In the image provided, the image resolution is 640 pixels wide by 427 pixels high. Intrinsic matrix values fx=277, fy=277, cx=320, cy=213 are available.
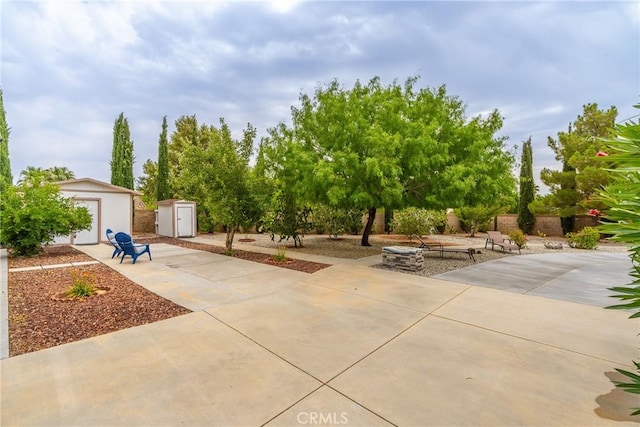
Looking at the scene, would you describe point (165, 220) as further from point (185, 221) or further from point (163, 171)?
point (163, 171)

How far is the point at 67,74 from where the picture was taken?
9055 millimetres

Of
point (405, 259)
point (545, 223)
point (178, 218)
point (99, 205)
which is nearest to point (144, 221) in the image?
point (178, 218)

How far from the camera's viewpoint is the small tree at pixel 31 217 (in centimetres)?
908

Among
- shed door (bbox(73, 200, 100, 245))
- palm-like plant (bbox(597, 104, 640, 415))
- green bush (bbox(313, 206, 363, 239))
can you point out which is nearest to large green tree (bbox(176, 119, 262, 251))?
green bush (bbox(313, 206, 363, 239))

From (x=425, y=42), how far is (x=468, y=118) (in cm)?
378

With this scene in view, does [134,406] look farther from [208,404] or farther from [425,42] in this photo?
[425,42]

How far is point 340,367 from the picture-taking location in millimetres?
3012

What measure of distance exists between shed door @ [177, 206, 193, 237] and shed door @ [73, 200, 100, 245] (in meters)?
3.87

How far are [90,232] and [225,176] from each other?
29.3 ft

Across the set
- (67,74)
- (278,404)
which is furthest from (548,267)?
(67,74)

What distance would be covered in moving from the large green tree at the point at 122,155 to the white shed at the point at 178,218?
5.37 metres

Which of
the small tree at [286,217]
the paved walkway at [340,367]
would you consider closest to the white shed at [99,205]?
the small tree at [286,217]

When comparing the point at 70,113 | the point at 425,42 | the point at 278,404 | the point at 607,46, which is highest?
the point at 425,42

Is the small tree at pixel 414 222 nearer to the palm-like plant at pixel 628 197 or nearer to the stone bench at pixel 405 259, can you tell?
the stone bench at pixel 405 259
